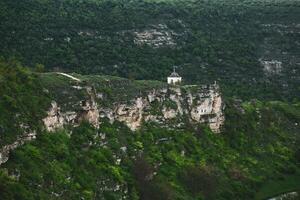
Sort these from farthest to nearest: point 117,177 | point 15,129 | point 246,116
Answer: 1. point 246,116
2. point 117,177
3. point 15,129

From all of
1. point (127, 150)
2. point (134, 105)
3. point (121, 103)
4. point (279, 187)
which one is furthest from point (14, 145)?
point (279, 187)

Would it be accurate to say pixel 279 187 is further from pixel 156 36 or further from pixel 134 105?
pixel 156 36

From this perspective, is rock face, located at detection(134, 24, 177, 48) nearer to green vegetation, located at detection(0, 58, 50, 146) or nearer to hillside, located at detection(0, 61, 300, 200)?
hillside, located at detection(0, 61, 300, 200)

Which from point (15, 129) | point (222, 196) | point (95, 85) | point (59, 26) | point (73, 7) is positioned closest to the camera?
point (15, 129)

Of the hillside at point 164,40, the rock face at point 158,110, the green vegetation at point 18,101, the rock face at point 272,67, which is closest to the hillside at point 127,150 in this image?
the green vegetation at point 18,101

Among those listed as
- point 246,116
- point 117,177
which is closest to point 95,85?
point 117,177

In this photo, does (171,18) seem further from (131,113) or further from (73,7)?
(131,113)
